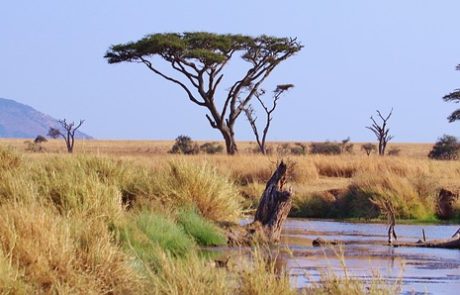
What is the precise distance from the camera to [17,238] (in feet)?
36.2

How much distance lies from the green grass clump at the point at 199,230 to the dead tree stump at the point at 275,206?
88 cm

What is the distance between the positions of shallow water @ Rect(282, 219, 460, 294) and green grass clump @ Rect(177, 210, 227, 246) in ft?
3.53

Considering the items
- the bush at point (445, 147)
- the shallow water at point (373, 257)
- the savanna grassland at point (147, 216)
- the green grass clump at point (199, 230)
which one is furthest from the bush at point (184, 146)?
the green grass clump at point (199, 230)

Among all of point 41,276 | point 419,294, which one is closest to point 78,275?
point 41,276

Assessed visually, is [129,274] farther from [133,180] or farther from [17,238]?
[133,180]

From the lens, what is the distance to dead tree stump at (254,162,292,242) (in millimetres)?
17219

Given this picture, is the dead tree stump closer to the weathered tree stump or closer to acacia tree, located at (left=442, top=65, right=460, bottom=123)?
the weathered tree stump

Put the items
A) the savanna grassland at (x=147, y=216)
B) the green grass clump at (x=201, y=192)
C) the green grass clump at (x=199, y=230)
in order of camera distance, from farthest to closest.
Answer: the green grass clump at (x=201, y=192), the green grass clump at (x=199, y=230), the savanna grassland at (x=147, y=216)

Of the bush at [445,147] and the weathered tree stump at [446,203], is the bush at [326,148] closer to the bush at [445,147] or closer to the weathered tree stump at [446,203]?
the bush at [445,147]

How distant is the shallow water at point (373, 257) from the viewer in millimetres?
12406

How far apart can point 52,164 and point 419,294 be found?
32.9ft

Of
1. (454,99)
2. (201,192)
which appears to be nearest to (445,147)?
(454,99)

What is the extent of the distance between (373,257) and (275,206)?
2.35 m

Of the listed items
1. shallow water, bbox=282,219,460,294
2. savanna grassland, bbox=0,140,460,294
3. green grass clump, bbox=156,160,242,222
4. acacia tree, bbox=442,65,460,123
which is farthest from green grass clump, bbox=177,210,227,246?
acacia tree, bbox=442,65,460,123
